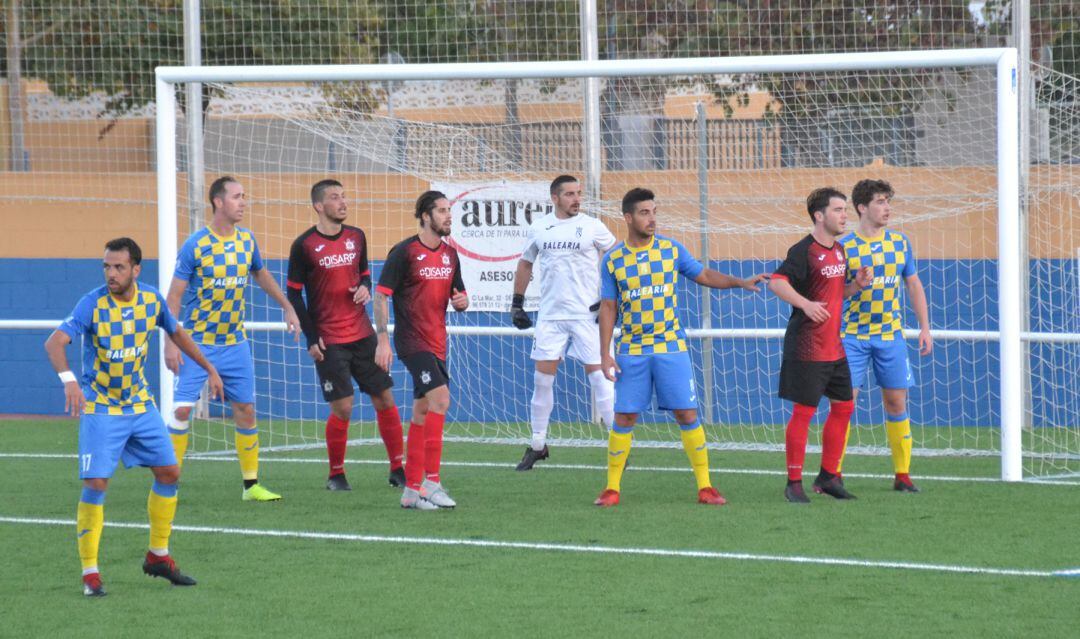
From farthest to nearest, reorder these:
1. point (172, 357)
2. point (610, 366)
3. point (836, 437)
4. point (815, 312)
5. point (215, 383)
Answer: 1. point (836, 437)
2. point (610, 366)
3. point (815, 312)
4. point (172, 357)
5. point (215, 383)

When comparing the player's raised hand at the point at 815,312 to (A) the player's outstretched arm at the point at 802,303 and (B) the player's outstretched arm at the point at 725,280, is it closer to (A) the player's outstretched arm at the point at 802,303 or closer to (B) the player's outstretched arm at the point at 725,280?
(A) the player's outstretched arm at the point at 802,303

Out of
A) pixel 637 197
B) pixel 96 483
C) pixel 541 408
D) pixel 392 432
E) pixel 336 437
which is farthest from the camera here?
pixel 541 408

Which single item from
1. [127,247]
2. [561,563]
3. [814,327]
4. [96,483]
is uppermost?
[127,247]

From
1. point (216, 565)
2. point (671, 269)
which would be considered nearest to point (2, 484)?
point (216, 565)

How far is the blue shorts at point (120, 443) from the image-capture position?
20.4 ft

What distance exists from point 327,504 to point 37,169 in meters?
8.51

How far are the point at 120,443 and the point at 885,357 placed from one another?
4.70m

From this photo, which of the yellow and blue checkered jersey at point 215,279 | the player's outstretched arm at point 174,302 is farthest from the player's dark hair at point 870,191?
the player's outstretched arm at point 174,302

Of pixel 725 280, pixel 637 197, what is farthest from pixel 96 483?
pixel 725 280

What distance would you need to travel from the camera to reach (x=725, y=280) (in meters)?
8.34

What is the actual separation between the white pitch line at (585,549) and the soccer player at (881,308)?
227 cm

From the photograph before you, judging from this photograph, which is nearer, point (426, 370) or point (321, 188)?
point (426, 370)

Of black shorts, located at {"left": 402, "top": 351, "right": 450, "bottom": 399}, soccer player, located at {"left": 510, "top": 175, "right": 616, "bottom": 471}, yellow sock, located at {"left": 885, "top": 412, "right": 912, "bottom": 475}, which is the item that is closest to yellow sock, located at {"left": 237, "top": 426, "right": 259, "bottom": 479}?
black shorts, located at {"left": 402, "top": 351, "right": 450, "bottom": 399}

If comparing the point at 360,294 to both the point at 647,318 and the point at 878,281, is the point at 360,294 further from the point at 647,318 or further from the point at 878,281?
the point at 878,281
